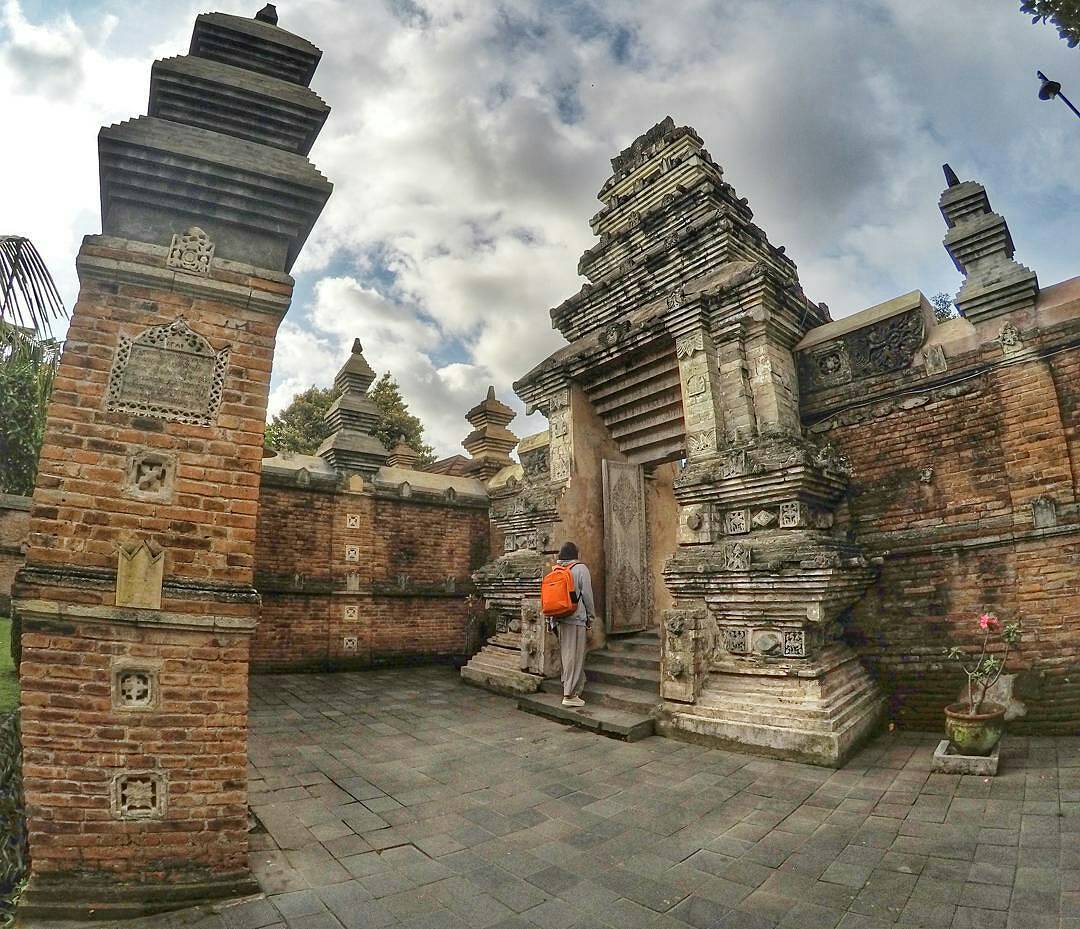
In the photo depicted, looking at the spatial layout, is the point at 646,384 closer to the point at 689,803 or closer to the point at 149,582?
the point at 689,803

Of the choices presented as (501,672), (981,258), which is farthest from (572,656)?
(981,258)

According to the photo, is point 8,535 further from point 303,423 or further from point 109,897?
point 303,423

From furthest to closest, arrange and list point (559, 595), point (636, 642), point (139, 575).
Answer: point (636, 642) < point (559, 595) < point (139, 575)

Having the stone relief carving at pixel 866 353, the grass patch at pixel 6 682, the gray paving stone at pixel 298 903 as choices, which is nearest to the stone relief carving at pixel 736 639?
the stone relief carving at pixel 866 353

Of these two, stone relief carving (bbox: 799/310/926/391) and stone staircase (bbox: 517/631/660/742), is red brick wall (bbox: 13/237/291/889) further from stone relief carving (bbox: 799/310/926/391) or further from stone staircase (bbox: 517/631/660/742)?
stone relief carving (bbox: 799/310/926/391)

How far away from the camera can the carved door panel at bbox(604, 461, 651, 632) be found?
25.5 feet

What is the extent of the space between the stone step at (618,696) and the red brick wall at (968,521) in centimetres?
230

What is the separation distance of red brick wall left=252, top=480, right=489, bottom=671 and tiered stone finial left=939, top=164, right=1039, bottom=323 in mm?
8245

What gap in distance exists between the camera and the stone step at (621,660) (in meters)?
6.57

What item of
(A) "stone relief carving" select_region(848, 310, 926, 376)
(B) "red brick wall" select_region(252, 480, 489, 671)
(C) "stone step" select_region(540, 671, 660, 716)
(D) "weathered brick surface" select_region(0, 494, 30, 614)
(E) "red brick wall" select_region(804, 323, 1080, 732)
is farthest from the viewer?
(D) "weathered brick surface" select_region(0, 494, 30, 614)

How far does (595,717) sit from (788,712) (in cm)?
184

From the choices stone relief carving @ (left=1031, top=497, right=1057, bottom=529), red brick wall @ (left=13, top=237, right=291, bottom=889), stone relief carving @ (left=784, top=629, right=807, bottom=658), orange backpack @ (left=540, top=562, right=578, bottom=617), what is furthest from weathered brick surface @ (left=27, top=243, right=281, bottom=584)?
stone relief carving @ (left=1031, top=497, right=1057, bottom=529)

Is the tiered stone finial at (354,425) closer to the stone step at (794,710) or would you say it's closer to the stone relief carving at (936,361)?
the stone step at (794,710)

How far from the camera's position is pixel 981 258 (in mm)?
5590
